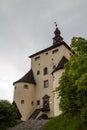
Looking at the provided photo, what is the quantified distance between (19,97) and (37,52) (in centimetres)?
1175

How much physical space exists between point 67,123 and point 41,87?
28.8 meters

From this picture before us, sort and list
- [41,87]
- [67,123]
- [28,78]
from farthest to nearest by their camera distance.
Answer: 1. [28,78]
2. [41,87]
3. [67,123]

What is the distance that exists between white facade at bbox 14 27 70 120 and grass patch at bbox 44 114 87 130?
22.3 meters

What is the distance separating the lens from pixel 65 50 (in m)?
53.1

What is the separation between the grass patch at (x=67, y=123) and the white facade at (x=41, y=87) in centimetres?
2233

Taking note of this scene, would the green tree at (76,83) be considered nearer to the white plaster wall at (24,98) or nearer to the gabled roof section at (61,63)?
the gabled roof section at (61,63)

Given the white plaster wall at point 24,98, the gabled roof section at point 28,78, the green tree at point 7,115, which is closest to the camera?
the green tree at point 7,115

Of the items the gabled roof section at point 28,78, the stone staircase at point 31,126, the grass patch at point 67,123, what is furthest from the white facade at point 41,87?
the grass patch at point 67,123

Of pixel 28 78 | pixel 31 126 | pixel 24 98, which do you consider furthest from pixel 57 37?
pixel 31 126

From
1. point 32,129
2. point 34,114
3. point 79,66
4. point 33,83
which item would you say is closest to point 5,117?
point 32,129

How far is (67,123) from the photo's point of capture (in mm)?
24422

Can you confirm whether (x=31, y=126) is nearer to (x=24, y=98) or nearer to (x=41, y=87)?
(x=24, y=98)

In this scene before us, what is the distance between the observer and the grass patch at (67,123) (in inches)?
896

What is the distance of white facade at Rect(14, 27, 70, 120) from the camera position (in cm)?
5088
